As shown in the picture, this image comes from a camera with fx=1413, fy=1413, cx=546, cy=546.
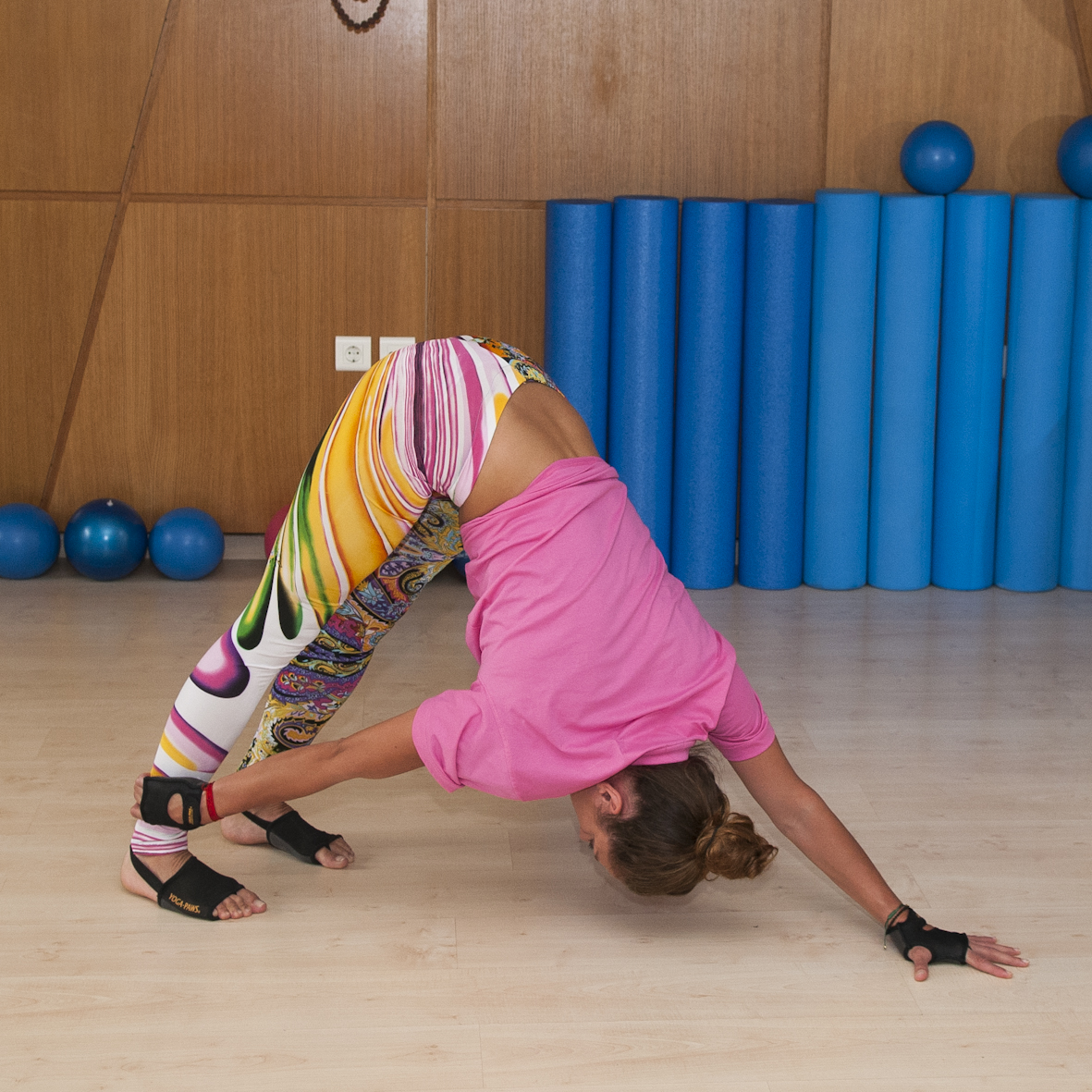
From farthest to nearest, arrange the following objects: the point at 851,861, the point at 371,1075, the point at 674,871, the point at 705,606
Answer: the point at 705,606 < the point at 851,861 < the point at 674,871 < the point at 371,1075

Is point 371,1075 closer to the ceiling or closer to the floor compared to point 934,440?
closer to the floor

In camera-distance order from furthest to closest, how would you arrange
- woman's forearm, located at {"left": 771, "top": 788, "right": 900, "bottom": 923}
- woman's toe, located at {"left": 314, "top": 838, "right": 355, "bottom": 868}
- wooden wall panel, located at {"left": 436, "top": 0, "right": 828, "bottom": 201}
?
wooden wall panel, located at {"left": 436, "top": 0, "right": 828, "bottom": 201} → woman's toe, located at {"left": 314, "top": 838, "right": 355, "bottom": 868} → woman's forearm, located at {"left": 771, "top": 788, "right": 900, "bottom": 923}

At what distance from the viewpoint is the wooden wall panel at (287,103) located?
415 cm

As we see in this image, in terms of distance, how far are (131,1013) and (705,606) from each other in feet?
7.47

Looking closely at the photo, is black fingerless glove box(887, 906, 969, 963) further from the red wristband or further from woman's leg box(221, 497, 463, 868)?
the red wristband

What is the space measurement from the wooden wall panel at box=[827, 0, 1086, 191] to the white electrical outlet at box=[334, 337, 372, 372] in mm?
1517

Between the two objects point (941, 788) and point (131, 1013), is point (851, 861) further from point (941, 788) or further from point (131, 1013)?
point (131, 1013)

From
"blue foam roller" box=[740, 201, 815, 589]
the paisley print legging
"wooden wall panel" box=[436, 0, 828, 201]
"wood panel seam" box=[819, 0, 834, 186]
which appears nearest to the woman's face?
the paisley print legging

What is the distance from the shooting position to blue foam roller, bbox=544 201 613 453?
3.98 metres

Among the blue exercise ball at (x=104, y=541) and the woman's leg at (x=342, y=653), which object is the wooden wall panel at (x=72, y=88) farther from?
the woman's leg at (x=342, y=653)

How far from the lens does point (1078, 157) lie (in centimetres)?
405

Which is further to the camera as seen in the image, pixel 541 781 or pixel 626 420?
pixel 626 420

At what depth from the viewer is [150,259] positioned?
4277mm

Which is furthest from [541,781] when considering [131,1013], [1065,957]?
[1065,957]
